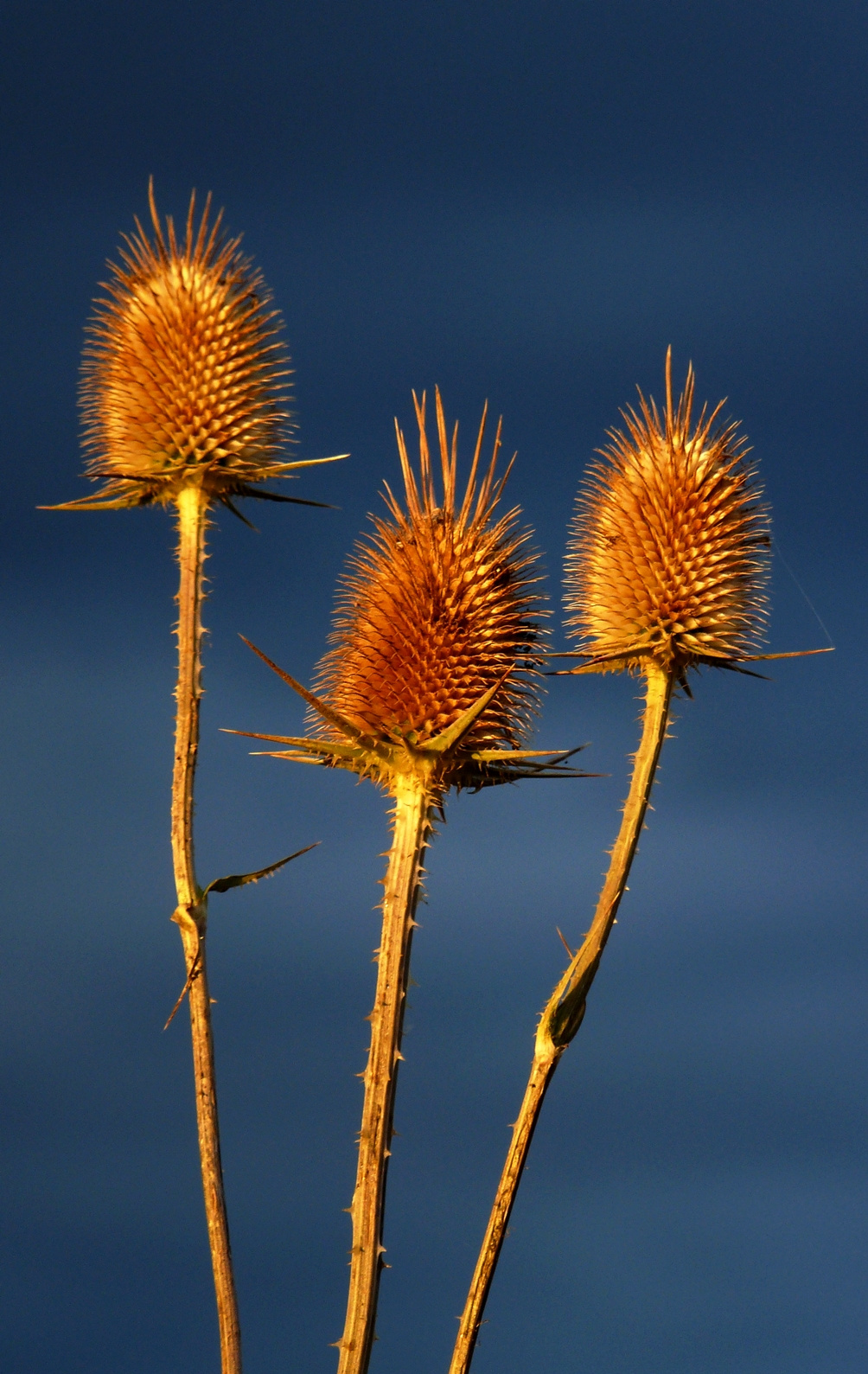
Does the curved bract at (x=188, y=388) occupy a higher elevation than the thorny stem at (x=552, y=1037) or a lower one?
higher

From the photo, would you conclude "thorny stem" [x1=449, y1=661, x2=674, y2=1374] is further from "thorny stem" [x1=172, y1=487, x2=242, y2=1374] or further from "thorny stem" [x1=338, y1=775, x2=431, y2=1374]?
"thorny stem" [x1=172, y1=487, x2=242, y2=1374]

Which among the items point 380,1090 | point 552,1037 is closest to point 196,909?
point 380,1090

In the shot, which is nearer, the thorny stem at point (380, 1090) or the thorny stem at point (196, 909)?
the thorny stem at point (380, 1090)

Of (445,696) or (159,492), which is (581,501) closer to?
(445,696)

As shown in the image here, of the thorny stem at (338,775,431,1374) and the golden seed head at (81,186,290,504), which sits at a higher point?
the golden seed head at (81,186,290,504)

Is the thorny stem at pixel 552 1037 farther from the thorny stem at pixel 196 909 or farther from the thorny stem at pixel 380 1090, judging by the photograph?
the thorny stem at pixel 196 909

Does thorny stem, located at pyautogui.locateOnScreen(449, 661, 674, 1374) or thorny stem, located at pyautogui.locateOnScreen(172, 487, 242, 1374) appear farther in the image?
thorny stem, located at pyautogui.locateOnScreen(172, 487, 242, 1374)
